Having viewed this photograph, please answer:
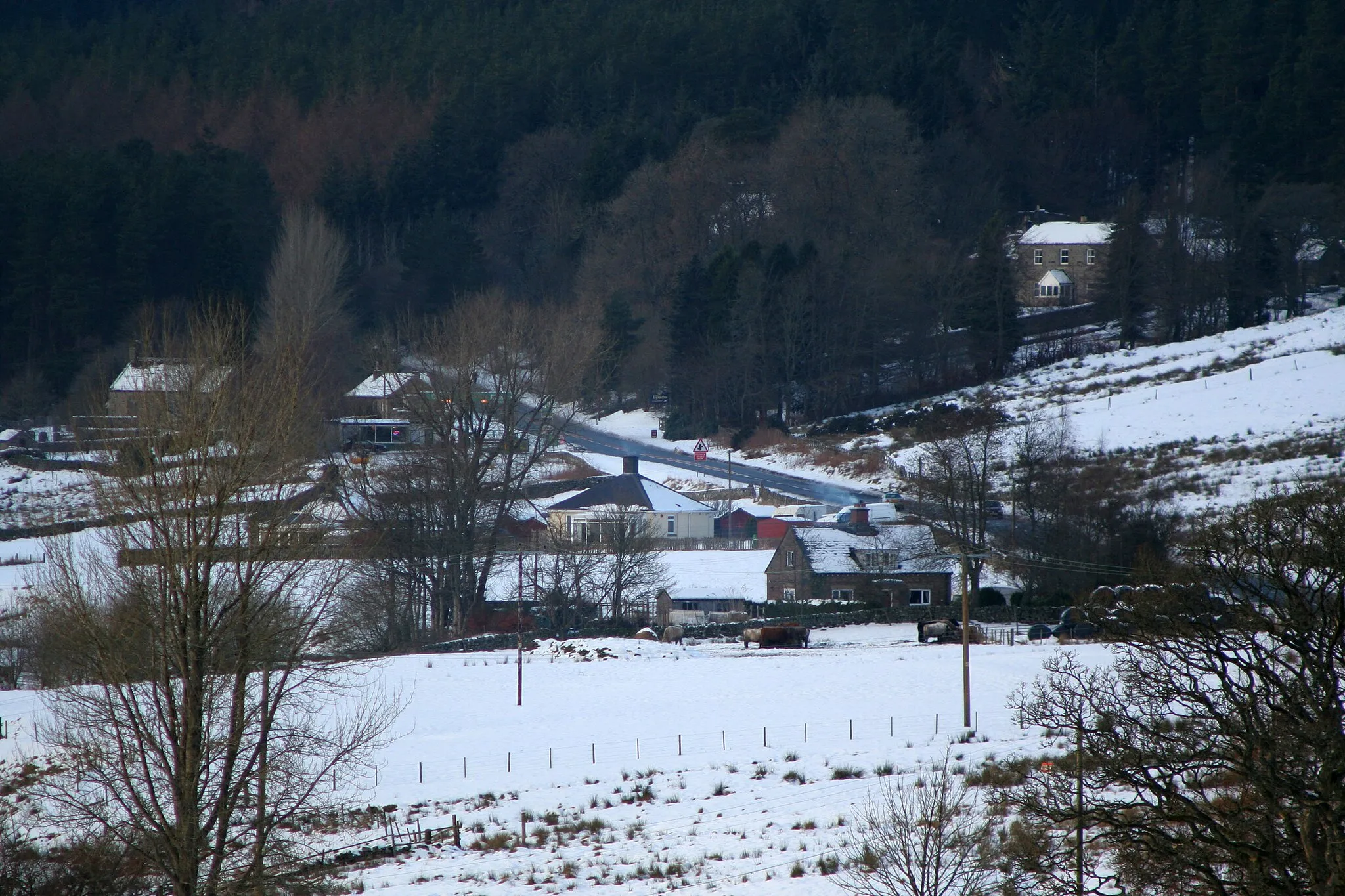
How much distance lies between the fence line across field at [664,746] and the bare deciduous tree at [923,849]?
5.01m

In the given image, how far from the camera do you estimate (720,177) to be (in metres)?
78.4

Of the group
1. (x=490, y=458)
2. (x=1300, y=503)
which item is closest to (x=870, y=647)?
(x=490, y=458)

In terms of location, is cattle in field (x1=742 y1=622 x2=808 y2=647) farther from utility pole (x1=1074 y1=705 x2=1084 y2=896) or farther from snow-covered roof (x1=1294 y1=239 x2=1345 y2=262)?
snow-covered roof (x1=1294 y1=239 x2=1345 y2=262)

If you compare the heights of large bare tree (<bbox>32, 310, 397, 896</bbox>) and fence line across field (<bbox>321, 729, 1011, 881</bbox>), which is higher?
large bare tree (<bbox>32, 310, 397, 896</bbox>)

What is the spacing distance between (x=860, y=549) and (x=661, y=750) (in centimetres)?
1971

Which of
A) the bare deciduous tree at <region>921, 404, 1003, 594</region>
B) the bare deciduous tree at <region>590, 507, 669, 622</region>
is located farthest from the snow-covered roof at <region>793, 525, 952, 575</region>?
the bare deciduous tree at <region>590, 507, 669, 622</region>

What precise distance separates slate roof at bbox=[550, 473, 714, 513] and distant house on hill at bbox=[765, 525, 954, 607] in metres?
7.36

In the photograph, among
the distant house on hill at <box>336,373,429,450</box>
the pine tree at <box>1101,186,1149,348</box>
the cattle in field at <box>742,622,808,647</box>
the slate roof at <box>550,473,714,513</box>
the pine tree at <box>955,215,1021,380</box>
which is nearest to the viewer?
the cattle in field at <box>742,622,808,647</box>

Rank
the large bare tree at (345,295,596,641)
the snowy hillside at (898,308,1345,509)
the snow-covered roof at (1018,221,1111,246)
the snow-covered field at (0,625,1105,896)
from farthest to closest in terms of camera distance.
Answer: the snow-covered roof at (1018,221,1111,246) → the snowy hillside at (898,308,1345,509) → the large bare tree at (345,295,596,641) → the snow-covered field at (0,625,1105,896)

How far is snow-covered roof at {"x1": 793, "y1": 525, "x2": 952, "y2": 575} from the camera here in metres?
42.5

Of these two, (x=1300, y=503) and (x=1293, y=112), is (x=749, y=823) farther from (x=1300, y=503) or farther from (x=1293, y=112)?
(x=1293, y=112)

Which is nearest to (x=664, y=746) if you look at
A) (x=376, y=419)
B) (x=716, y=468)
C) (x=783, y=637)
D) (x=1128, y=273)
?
(x=783, y=637)

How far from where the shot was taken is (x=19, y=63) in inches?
4382

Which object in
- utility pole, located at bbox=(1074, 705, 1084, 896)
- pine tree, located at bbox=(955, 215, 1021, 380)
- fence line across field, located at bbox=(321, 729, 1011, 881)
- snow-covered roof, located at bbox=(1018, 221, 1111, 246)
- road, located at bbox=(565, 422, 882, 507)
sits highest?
snow-covered roof, located at bbox=(1018, 221, 1111, 246)
